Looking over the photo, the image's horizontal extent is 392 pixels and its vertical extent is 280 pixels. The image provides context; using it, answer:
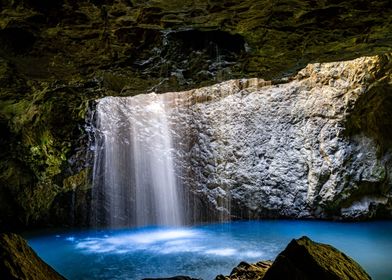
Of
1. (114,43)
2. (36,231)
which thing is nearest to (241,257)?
(114,43)

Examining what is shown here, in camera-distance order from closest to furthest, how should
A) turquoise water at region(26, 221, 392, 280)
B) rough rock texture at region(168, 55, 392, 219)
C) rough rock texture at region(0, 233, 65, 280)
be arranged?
1. rough rock texture at region(0, 233, 65, 280)
2. turquoise water at region(26, 221, 392, 280)
3. rough rock texture at region(168, 55, 392, 219)

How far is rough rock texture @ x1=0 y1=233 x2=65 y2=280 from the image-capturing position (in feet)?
10.3

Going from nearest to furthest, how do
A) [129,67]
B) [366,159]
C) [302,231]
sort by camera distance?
[129,67], [302,231], [366,159]

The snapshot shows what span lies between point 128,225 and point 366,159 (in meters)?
9.56

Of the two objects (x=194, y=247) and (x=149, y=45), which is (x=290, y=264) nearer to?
(x=149, y=45)

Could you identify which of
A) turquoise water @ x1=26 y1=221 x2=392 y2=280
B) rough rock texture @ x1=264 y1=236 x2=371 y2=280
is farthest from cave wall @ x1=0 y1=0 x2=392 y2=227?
turquoise water @ x1=26 y1=221 x2=392 y2=280

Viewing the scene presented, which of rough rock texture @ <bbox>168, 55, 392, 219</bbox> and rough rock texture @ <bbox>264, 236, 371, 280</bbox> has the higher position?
rough rock texture @ <bbox>168, 55, 392, 219</bbox>

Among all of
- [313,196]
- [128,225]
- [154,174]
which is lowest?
[128,225]

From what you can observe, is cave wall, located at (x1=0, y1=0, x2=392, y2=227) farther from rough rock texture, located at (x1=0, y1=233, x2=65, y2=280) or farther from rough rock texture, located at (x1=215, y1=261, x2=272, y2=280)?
rough rock texture, located at (x1=215, y1=261, x2=272, y2=280)

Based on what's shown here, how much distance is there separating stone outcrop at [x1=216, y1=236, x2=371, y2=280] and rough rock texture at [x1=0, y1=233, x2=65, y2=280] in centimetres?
223

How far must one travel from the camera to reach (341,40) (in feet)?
18.7

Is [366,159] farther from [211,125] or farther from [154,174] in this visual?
[154,174]

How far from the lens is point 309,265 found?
3553 mm

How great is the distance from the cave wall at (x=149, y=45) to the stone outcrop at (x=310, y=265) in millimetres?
2817
